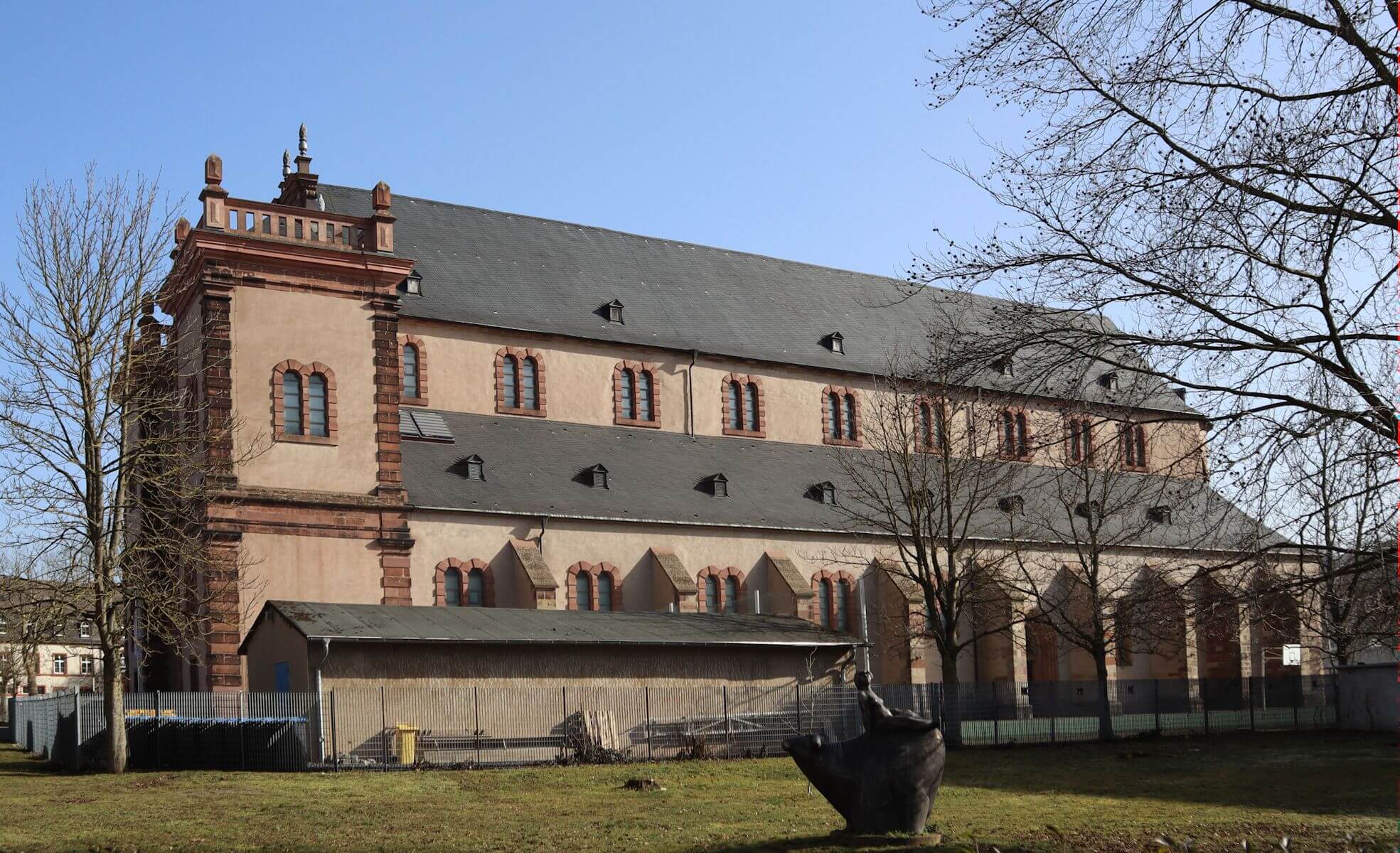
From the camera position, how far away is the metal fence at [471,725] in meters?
27.4

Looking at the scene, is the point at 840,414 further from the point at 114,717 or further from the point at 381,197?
the point at 114,717

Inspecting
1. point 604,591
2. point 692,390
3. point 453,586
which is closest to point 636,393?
point 692,390

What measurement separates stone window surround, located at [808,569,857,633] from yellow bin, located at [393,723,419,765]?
16832mm

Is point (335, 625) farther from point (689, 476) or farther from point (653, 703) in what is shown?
point (689, 476)

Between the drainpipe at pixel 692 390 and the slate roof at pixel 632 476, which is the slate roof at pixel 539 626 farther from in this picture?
the drainpipe at pixel 692 390

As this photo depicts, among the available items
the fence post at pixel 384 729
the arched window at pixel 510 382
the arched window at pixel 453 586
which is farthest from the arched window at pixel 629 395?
the fence post at pixel 384 729

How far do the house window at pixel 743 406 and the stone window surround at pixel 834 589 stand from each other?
17.8 ft

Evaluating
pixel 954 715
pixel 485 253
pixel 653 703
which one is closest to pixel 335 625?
pixel 653 703

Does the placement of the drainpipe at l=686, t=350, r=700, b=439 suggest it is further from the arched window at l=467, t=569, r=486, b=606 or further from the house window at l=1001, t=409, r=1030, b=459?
the house window at l=1001, t=409, r=1030, b=459

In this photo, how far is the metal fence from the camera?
27438 mm

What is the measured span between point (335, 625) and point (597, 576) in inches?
442

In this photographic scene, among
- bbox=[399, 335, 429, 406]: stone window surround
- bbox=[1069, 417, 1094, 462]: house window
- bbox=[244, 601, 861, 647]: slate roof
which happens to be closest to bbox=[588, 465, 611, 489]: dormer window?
bbox=[399, 335, 429, 406]: stone window surround

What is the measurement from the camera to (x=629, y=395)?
149 feet

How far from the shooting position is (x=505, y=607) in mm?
37219
